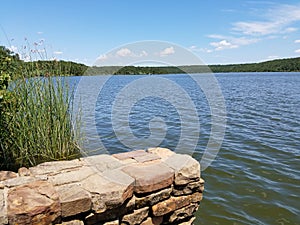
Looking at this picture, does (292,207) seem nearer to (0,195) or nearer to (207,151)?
(207,151)

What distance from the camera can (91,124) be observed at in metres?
8.35

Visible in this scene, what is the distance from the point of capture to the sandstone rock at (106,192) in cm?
222

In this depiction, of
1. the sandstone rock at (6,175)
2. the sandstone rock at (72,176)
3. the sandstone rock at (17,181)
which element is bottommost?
the sandstone rock at (6,175)

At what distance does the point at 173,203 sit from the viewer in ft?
9.18

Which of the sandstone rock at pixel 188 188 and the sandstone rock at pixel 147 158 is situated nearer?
the sandstone rock at pixel 188 188

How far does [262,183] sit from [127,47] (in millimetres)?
3141

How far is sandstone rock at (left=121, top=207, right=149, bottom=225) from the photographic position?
249cm

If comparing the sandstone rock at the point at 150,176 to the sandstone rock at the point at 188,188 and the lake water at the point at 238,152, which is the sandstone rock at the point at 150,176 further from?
the lake water at the point at 238,152

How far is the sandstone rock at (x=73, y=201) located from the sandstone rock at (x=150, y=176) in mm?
507

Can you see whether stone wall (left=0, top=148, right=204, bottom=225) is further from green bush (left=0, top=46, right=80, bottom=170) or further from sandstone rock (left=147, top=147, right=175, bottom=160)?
green bush (left=0, top=46, right=80, bottom=170)

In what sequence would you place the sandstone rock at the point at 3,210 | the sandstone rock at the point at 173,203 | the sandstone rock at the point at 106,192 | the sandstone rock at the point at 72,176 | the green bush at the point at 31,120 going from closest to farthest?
the sandstone rock at the point at 3,210, the sandstone rock at the point at 106,192, the sandstone rock at the point at 72,176, the sandstone rock at the point at 173,203, the green bush at the point at 31,120

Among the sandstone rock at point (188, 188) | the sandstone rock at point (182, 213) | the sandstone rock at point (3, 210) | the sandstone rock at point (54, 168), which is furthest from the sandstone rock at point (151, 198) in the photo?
the sandstone rock at point (3, 210)

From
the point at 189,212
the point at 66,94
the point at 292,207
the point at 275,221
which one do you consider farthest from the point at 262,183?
the point at 66,94

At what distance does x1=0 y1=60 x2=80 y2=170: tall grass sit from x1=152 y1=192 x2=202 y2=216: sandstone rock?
194cm
